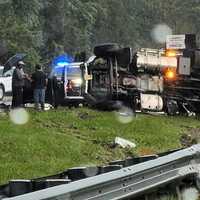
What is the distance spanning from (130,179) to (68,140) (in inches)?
265

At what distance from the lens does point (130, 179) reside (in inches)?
238

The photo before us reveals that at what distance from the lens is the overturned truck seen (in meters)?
21.0

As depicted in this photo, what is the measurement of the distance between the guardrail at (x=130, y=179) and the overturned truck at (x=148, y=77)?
13225mm

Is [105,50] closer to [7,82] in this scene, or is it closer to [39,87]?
[39,87]

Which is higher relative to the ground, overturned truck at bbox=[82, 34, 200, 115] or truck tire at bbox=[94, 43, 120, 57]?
truck tire at bbox=[94, 43, 120, 57]

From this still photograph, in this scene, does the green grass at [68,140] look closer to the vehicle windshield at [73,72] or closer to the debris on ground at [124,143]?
the debris on ground at [124,143]

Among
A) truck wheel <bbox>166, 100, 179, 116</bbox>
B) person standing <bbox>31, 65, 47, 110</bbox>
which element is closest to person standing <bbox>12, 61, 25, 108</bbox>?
person standing <bbox>31, 65, 47, 110</bbox>

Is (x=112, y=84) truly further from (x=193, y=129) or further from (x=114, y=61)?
(x=193, y=129)

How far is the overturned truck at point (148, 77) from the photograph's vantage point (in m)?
21.0

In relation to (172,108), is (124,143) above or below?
above

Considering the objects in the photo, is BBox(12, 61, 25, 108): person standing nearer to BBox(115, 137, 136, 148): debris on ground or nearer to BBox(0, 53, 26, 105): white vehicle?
BBox(0, 53, 26, 105): white vehicle

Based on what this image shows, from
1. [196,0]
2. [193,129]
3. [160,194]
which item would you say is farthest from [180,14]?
[160,194]

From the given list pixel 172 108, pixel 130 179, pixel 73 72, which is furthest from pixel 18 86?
pixel 130 179

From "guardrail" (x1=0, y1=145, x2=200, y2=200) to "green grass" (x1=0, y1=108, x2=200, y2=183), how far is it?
3.55 meters
